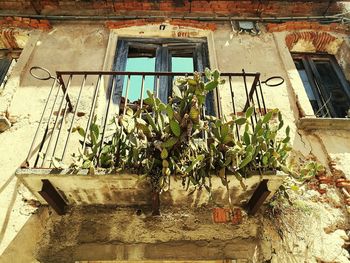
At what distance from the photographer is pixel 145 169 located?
2.84 m

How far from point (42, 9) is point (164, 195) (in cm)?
446

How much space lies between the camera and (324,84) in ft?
16.9

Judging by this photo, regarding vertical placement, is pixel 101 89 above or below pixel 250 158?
above

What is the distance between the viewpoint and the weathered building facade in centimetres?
320

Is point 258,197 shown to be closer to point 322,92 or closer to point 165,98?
point 165,98

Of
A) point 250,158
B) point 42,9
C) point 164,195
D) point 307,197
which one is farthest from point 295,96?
point 42,9

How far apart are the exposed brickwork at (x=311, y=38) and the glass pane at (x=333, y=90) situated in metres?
0.39

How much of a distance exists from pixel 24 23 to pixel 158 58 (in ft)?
7.76

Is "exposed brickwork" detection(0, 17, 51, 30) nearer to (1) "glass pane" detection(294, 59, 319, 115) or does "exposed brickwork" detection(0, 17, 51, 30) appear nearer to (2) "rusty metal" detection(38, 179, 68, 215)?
(2) "rusty metal" detection(38, 179, 68, 215)

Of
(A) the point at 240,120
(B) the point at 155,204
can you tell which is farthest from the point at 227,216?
(A) the point at 240,120

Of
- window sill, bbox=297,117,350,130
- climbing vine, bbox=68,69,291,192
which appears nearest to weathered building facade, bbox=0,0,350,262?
window sill, bbox=297,117,350,130

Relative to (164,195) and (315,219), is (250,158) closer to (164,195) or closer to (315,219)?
(164,195)

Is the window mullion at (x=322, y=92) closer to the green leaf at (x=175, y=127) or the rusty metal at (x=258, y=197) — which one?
the rusty metal at (x=258, y=197)

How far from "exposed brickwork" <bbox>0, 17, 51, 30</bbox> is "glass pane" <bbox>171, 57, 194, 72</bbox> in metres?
2.21
